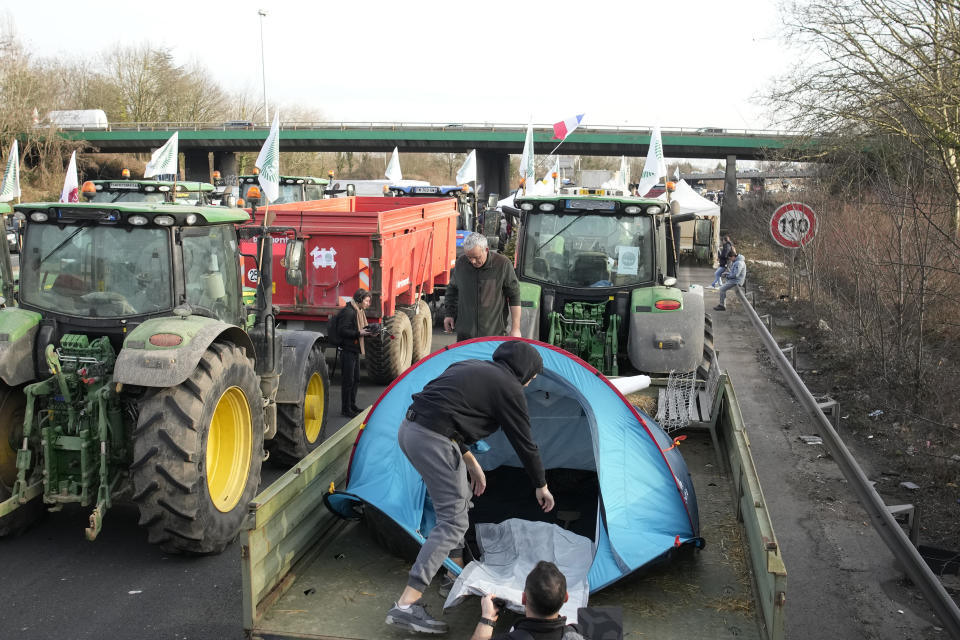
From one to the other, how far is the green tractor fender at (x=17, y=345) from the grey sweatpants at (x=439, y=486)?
3.08m

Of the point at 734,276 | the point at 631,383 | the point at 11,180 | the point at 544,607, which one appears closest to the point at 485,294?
the point at 631,383

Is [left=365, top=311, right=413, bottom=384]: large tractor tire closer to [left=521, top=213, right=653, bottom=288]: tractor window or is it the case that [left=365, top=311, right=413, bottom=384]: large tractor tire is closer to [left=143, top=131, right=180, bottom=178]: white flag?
[left=521, top=213, right=653, bottom=288]: tractor window

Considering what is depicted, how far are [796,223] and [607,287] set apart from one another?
5.29 metres

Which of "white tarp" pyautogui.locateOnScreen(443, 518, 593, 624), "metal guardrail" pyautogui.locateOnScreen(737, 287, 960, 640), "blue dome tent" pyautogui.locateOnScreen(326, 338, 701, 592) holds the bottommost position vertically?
"metal guardrail" pyautogui.locateOnScreen(737, 287, 960, 640)

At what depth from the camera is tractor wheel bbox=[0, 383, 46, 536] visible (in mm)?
5863

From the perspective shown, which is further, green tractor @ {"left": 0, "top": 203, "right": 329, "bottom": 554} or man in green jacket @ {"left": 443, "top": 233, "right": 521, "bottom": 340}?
man in green jacket @ {"left": 443, "top": 233, "right": 521, "bottom": 340}

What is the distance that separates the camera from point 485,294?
7.70 m

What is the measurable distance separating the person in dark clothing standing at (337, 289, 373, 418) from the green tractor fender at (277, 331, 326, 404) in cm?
130

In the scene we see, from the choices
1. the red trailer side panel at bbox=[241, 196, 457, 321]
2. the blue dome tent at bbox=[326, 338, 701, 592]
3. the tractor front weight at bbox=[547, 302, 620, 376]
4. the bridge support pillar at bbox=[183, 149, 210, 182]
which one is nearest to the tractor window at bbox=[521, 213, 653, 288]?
the tractor front weight at bbox=[547, 302, 620, 376]

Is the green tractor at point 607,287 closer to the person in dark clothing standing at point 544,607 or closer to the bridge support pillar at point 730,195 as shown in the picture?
the person in dark clothing standing at point 544,607

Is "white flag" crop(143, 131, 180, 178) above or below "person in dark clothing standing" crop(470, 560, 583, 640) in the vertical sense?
above

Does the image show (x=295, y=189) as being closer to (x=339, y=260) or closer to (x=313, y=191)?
(x=313, y=191)

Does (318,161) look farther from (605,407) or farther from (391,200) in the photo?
(605,407)

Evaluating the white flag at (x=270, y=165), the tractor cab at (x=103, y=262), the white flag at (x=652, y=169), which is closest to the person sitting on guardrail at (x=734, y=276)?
the white flag at (x=652, y=169)
